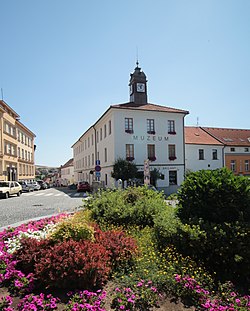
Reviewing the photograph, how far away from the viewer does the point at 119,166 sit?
25.8 m

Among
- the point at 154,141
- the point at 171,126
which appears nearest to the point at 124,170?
the point at 154,141

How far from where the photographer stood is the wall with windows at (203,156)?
115ft

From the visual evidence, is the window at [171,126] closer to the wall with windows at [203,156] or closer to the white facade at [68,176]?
the wall with windows at [203,156]

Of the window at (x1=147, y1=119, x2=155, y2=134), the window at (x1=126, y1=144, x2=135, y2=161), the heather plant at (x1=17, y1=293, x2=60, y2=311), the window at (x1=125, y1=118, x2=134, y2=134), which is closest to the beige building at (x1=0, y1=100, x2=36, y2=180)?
the window at (x1=126, y1=144, x2=135, y2=161)

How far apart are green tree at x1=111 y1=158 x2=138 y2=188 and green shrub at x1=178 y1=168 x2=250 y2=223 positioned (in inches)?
792

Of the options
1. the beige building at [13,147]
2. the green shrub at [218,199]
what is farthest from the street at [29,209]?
the beige building at [13,147]

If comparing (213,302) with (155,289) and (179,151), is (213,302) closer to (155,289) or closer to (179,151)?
(155,289)

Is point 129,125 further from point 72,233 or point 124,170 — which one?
point 72,233

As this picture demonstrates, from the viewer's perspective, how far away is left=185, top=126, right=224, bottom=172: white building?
34938mm

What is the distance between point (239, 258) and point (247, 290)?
47 centimetres

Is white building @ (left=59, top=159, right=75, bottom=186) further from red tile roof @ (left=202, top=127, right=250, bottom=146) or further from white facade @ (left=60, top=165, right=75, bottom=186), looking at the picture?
red tile roof @ (left=202, top=127, right=250, bottom=146)

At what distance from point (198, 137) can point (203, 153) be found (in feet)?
9.97

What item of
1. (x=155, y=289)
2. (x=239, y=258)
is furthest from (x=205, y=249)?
(x=155, y=289)

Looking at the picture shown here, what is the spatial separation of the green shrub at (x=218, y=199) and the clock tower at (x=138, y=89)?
26.8 m
